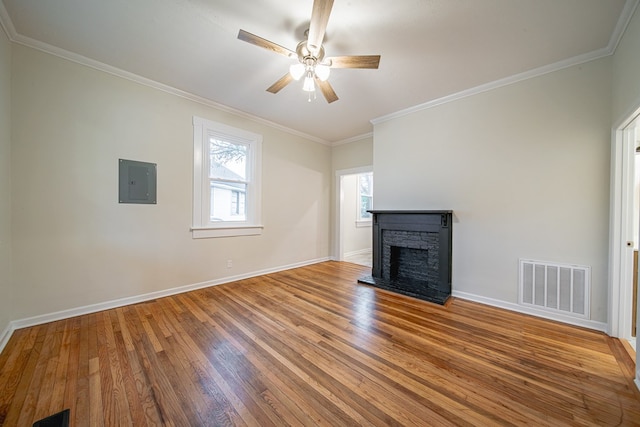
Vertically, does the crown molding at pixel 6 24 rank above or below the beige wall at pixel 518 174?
above

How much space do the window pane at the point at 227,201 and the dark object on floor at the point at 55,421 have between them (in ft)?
8.41

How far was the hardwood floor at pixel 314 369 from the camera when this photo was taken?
1.34 m

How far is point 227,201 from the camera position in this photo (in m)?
3.84

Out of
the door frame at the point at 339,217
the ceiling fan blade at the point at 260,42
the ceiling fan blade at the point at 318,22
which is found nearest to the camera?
the ceiling fan blade at the point at 318,22

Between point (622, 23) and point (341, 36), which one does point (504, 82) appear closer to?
point (622, 23)

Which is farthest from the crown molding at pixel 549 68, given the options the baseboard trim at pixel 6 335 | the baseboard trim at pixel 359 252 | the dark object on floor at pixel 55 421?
the baseboard trim at pixel 6 335

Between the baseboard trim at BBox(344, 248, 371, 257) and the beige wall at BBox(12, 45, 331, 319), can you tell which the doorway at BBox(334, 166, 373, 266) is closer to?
the baseboard trim at BBox(344, 248, 371, 257)

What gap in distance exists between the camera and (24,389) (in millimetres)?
1495

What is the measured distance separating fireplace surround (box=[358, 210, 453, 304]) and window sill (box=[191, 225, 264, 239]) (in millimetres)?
2010

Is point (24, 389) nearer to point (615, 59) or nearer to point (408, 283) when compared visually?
point (408, 283)

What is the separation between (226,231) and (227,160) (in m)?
1.17

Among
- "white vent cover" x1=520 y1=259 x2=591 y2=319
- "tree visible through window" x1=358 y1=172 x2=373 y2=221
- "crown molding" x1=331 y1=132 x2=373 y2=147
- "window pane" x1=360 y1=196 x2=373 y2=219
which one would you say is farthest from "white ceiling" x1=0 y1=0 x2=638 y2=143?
"window pane" x1=360 y1=196 x2=373 y2=219

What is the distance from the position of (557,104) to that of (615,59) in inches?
18.8

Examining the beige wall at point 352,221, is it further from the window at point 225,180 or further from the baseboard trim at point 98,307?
the baseboard trim at point 98,307
